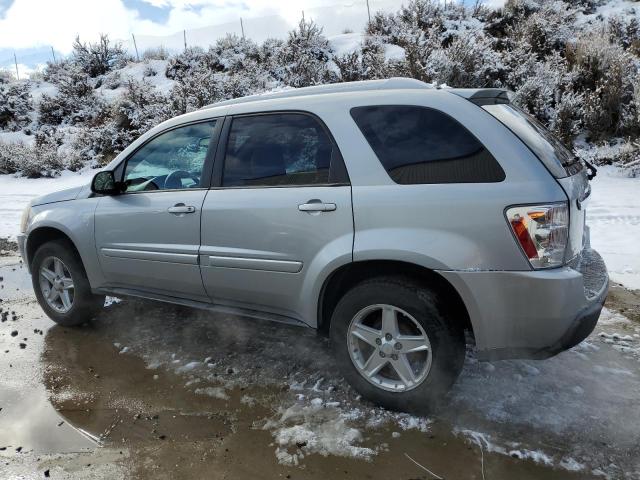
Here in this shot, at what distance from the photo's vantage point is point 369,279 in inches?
110

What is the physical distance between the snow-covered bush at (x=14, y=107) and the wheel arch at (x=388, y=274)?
1701 centimetres

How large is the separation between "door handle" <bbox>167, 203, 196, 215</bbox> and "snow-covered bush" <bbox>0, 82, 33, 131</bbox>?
15896mm

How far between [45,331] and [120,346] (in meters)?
0.88

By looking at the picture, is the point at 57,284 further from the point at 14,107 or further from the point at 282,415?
the point at 14,107

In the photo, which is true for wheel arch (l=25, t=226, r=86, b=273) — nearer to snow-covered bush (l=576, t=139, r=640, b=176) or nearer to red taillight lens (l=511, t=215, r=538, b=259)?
red taillight lens (l=511, t=215, r=538, b=259)

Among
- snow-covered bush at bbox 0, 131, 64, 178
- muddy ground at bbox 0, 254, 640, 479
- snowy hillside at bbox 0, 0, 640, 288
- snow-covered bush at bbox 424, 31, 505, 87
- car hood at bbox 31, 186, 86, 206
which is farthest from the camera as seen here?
snow-covered bush at bbox 0, 131, 64, 178

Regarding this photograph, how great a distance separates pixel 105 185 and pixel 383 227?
2.30 meters

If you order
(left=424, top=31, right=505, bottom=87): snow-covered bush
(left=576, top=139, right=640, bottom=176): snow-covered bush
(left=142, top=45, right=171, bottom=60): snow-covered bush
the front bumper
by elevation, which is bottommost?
(left=576, top=139, right=640, bottom=176): snow-covered bush

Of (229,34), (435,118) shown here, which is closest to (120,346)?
(435,118)

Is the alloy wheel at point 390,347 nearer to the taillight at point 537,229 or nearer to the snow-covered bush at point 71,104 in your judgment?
the taillight at point 537,229

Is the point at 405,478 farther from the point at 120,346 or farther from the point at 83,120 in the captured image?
the point at 83,120

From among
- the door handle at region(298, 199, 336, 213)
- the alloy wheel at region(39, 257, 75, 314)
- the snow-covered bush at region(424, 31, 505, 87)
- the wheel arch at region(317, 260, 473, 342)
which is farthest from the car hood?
the snow-covered bush at region(424, 31, 505, 87)

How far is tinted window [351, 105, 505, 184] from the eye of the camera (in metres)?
2.56

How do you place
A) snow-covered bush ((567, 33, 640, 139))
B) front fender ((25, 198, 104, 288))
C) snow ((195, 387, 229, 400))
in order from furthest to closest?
snow-covered bush ((567, 33, 640, 139)) → front fender ((25, 198, 104, 288)) → snow ((195, 387, 229, 400))
